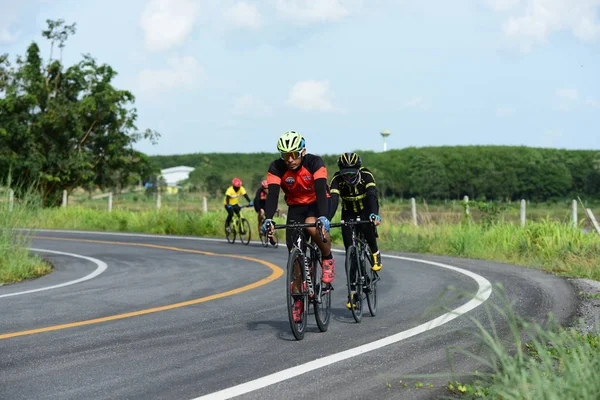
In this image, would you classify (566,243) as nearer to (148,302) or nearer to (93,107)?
(148,302)

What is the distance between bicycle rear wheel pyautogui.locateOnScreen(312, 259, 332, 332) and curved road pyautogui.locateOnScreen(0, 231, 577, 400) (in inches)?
5.7

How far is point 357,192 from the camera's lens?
959 cm

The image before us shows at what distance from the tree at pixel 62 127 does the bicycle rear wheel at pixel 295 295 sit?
39096 millimetres

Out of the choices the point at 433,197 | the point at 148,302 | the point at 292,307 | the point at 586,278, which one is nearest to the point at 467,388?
the point at 292,307

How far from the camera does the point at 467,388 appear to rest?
5281 mm

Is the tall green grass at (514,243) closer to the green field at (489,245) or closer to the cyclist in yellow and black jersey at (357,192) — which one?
the green field at (489,245)

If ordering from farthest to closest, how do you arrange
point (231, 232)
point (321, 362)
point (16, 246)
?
point (231, 232) → point (16, 246) → point (321, 362)

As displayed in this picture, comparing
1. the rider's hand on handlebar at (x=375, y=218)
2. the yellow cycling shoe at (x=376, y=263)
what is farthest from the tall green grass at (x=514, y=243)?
the rider's hand on handlebar at (x=375, y=218)

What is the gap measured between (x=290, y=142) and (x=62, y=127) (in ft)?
133

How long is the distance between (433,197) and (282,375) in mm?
107480

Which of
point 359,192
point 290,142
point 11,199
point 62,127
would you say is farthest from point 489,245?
point 62,127

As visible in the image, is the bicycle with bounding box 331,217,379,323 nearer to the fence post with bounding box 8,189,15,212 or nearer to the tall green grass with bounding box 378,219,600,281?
the tall green grass with bounding box 378,219,600,281

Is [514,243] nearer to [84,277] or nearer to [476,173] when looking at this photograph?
[84,277]

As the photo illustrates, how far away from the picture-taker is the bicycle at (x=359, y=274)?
8.55m
